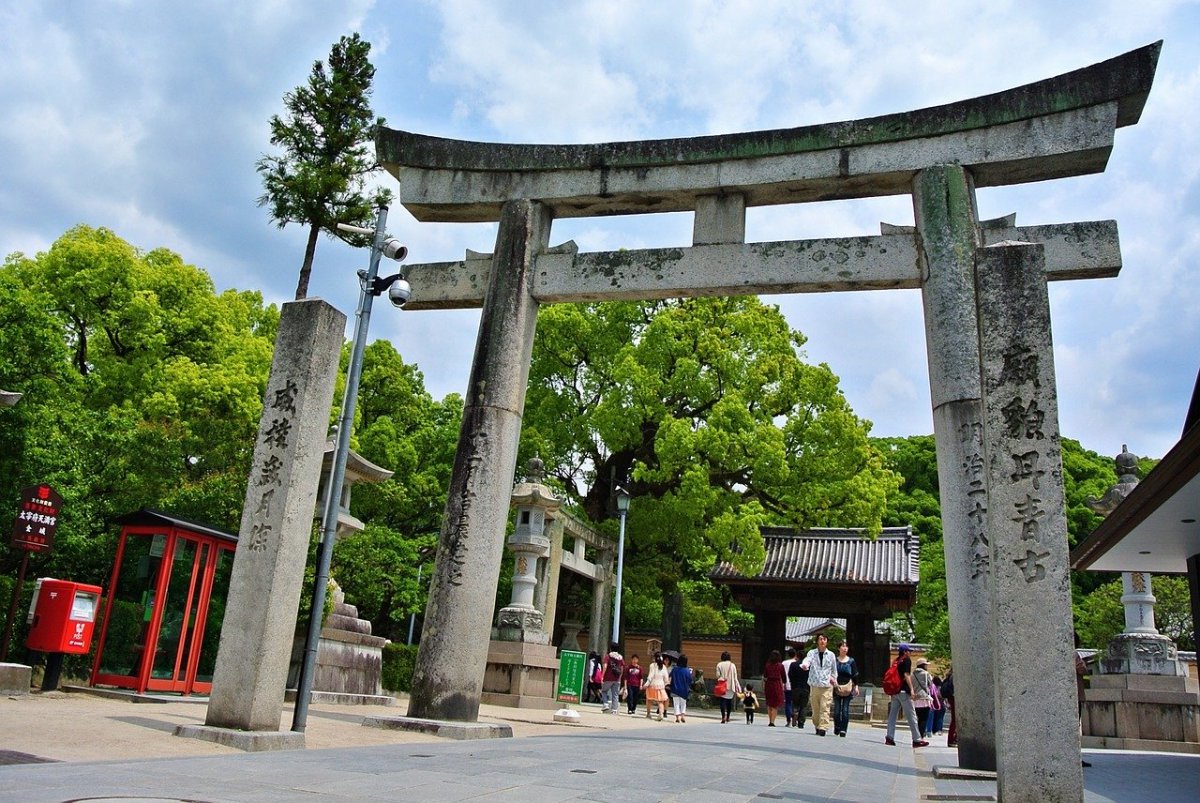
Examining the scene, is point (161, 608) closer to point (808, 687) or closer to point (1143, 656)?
point (808, 687)

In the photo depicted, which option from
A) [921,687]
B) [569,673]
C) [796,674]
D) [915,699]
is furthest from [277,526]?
[796,674]

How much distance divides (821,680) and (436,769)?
1251 centimetres

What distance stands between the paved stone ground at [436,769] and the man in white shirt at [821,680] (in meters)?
5.15

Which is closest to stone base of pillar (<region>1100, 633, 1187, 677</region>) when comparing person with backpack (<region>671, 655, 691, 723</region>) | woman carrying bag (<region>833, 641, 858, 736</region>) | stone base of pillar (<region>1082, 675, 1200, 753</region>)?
stone base of pillar (<region>1082, 675, 1200, 753</region>)

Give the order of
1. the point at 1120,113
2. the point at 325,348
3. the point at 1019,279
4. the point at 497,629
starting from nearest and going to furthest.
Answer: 1. the point at 1019,279
2. the point at 325,348
3. the point at 1120,113
4. the point at 497,629

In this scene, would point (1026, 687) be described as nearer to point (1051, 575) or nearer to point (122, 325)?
point (1051, 575)

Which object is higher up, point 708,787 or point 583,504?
point 583,504

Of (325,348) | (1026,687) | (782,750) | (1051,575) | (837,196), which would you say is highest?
(837,196)

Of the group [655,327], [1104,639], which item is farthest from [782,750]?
[1104,639]

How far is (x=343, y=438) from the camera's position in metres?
9.63

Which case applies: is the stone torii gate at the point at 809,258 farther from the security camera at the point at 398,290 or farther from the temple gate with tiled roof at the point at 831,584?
the temple gate with tiled roof at the point at 831,584

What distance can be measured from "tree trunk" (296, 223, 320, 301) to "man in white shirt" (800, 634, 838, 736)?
15.4 meters

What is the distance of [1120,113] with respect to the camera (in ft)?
33.7

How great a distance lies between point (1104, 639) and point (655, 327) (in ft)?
65.3
